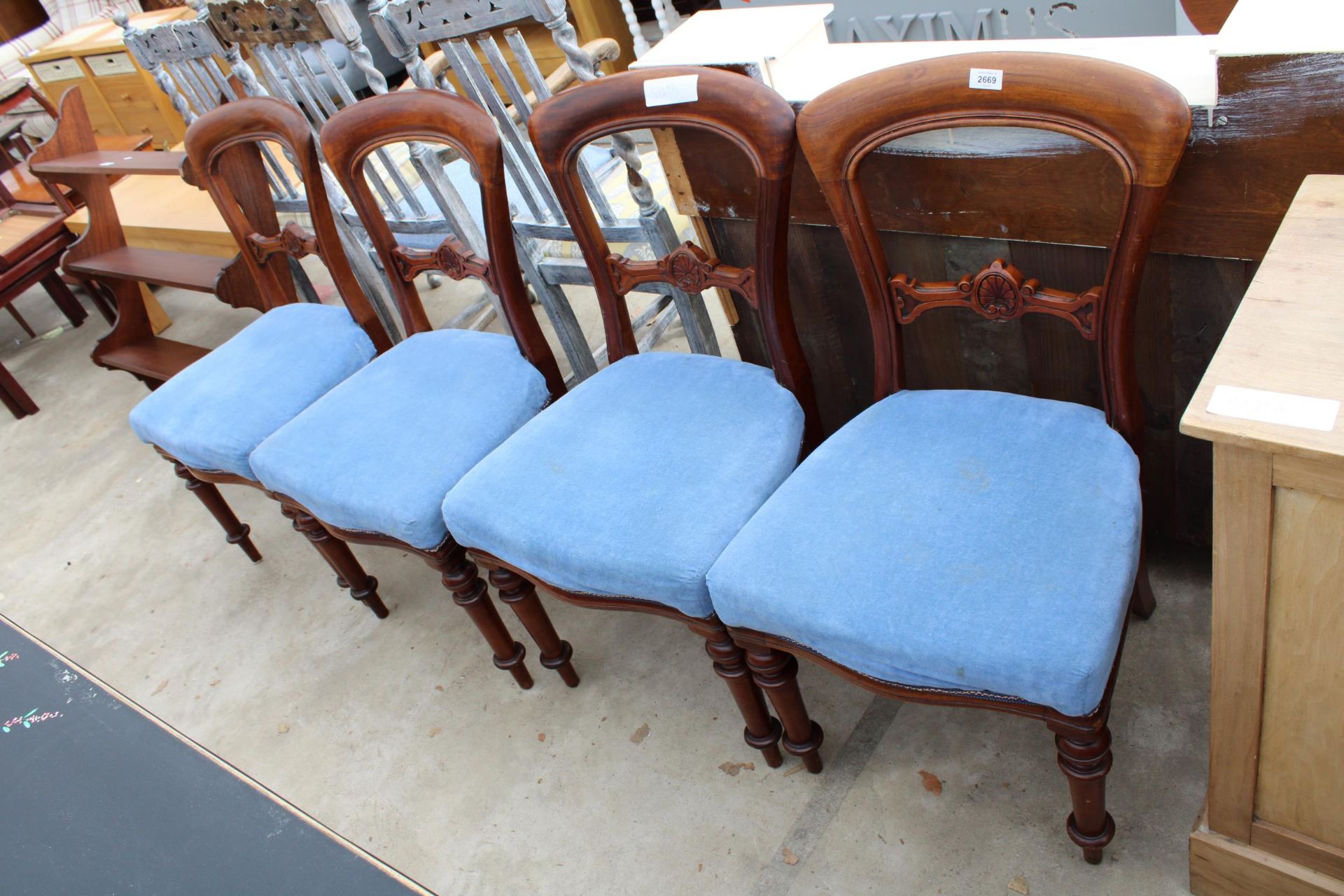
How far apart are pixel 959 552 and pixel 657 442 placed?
1.50 ft

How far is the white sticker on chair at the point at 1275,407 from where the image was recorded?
0.73 metres

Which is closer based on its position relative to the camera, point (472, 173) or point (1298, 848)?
point (1298, 848)

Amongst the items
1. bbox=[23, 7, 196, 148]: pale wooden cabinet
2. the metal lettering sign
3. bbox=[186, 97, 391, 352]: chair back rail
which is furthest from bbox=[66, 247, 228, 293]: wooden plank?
bbox=[23, 7, 196, 148]: pale wooden cabinet

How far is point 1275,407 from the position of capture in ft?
2.45

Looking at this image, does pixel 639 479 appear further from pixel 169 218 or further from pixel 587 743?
pixel 169 218

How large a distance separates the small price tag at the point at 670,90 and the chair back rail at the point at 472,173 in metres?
0.31

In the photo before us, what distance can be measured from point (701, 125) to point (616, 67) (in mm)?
3124

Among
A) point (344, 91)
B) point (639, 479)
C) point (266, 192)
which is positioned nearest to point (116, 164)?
point (266, 192)

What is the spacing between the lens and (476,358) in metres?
1.67

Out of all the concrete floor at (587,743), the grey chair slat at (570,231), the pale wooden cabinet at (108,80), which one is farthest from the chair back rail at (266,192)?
the pale wooden cabinet at (108,80)

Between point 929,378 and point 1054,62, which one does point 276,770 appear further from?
point 1054,62

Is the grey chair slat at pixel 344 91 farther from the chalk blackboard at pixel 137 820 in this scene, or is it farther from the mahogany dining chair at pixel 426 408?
the chalk blackboard at pixel 137 820

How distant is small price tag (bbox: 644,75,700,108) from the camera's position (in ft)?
4.09

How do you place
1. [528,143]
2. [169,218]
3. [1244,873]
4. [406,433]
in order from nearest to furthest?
[1244,873], [406,433], [528,143], [169,218]
